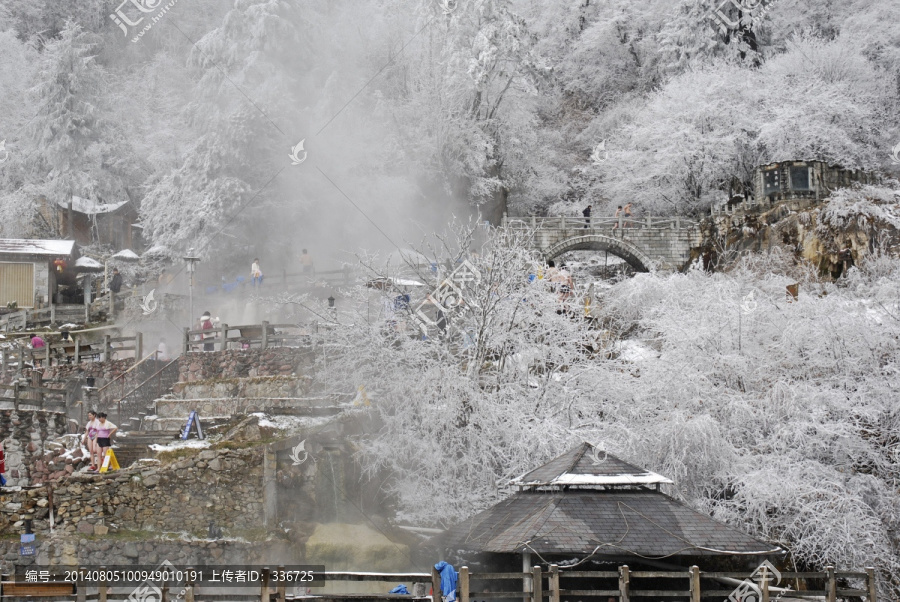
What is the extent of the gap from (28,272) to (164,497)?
2303 centimetres

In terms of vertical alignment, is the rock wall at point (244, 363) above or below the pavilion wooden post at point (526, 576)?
above

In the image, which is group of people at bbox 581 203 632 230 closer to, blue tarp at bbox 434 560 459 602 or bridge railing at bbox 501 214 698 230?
bridge railing at bbox 501 214 698 230

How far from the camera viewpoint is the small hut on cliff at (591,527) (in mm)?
15461

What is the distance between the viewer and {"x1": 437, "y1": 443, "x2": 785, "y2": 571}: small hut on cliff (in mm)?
15461

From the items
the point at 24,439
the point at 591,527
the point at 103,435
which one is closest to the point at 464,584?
the point at 591,527

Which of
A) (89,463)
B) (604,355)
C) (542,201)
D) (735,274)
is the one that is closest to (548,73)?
(542,201)

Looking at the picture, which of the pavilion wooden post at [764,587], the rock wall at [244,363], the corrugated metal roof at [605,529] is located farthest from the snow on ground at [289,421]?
the pavilion wooden post at [764,587]

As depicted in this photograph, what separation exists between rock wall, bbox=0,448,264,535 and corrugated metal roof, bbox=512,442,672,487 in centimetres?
665

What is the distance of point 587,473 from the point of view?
16594 millimetres

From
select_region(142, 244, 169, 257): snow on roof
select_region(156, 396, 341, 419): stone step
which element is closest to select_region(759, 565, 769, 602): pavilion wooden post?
select_region(156, 396, 341, 419): stone step

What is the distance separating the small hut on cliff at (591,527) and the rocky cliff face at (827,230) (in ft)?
60.2

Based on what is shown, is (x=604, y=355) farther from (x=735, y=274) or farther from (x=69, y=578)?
(x=69, y=578)

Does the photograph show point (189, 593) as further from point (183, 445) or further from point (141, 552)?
point (183, 445)

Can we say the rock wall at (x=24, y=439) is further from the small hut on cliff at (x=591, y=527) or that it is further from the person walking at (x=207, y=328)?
the small hut on cliff at (x=591, y=527)
